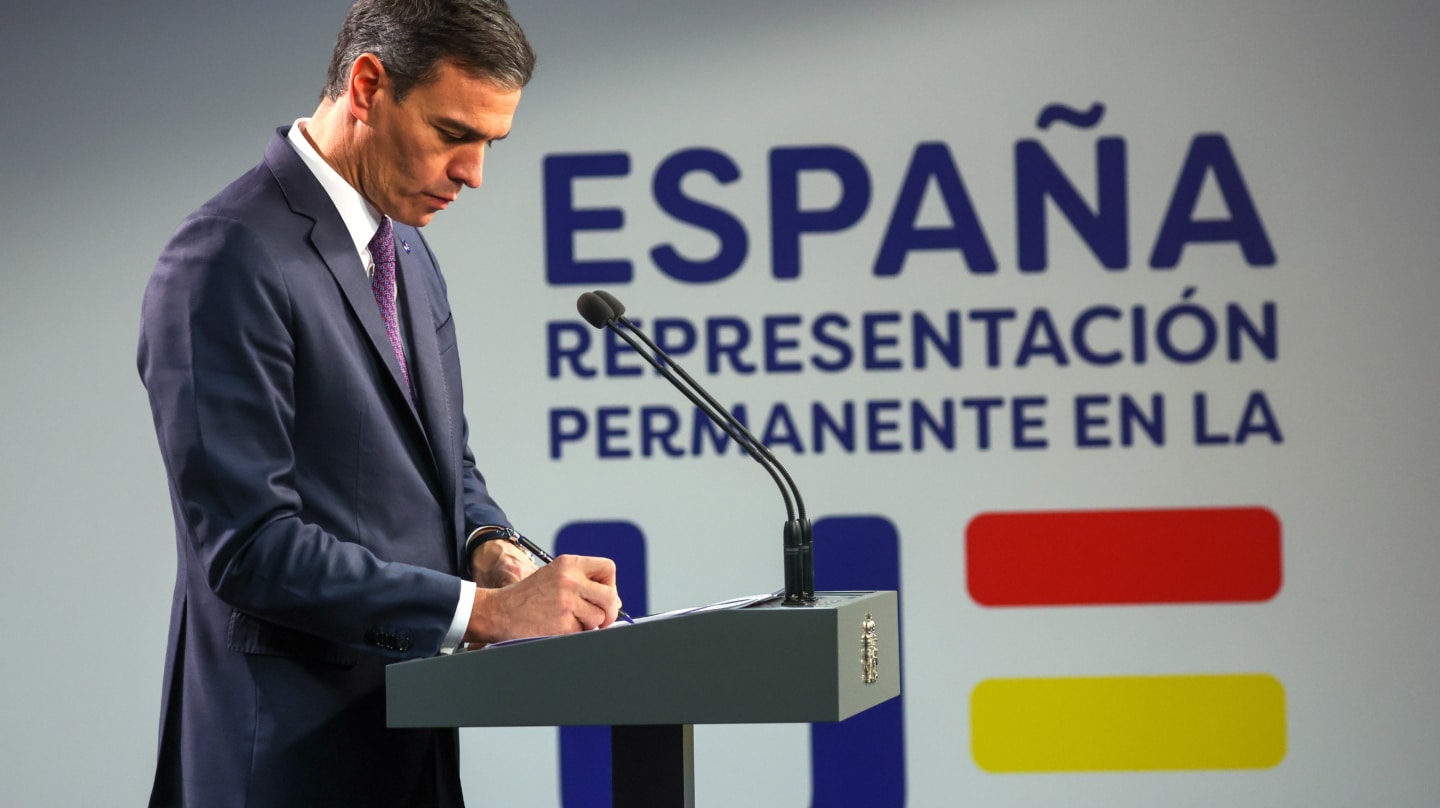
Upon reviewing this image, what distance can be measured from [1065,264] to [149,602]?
235cm

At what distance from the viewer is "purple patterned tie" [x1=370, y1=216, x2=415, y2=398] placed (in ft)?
5.65

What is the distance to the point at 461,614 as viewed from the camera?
1.53 metres

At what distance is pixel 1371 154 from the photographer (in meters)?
3.59

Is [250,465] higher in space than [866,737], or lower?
higher

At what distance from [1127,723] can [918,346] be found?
101cm

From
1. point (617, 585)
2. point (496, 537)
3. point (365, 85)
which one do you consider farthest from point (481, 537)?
point (617, 585)

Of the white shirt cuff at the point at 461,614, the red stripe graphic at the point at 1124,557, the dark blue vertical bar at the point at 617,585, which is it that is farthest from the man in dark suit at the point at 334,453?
the red stripe graphic at the point at 1124,557

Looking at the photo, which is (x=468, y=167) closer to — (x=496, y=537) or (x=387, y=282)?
(x=387, y=282)

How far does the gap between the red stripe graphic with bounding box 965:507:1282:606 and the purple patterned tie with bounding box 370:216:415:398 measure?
6.97ft

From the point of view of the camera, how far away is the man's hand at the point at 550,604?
4.88ft

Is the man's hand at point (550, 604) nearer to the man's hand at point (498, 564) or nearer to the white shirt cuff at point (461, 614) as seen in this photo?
the white shirt cuff at point (461, 614)

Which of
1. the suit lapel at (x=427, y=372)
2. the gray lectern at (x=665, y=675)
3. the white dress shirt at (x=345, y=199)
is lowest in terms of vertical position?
the gray lectern at (x=665, y=675)

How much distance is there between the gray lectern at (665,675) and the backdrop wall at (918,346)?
222 centimetres

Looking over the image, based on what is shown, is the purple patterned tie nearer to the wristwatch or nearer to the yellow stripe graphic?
the wristwatch
